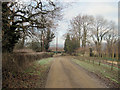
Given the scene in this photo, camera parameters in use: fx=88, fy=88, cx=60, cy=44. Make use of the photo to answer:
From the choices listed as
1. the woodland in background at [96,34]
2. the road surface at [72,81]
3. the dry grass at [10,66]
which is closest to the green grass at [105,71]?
the road surface at [72,81]

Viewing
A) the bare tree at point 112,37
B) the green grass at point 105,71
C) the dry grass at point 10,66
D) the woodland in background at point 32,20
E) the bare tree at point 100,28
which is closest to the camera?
the bare tree at point 112,37

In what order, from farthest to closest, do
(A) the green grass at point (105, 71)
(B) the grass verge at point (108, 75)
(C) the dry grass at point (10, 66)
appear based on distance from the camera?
1. (A) the green grass at point (105, 71)
2. (B) the grass verge at point (108, 75)
3. (C) the dry grass at point (10, 66)

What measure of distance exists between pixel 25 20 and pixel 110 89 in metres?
3.58

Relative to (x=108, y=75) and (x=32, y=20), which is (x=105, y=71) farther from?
(x=32, y=20)

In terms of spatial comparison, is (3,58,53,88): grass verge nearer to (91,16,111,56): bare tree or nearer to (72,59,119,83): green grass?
(72,59,119,83): green grass

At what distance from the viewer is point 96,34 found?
6.61 m

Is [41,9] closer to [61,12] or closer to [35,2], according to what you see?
[35,2]

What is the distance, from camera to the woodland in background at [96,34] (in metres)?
3.07

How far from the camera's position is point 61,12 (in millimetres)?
3707

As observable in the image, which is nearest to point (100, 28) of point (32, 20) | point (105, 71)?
point (105, 71)

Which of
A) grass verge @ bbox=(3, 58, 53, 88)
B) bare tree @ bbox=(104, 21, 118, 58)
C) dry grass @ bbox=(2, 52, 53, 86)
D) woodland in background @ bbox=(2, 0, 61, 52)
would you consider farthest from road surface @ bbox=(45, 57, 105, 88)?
woodland in background @ bbox=(2, 0, 61, 52)

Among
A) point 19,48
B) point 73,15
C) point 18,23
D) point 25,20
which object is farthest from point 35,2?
point 19,48

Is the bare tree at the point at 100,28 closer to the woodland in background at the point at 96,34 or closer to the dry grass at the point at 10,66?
the woodland in background at the point at 96,34

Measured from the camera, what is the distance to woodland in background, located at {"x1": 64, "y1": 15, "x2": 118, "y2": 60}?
307 centimetres
